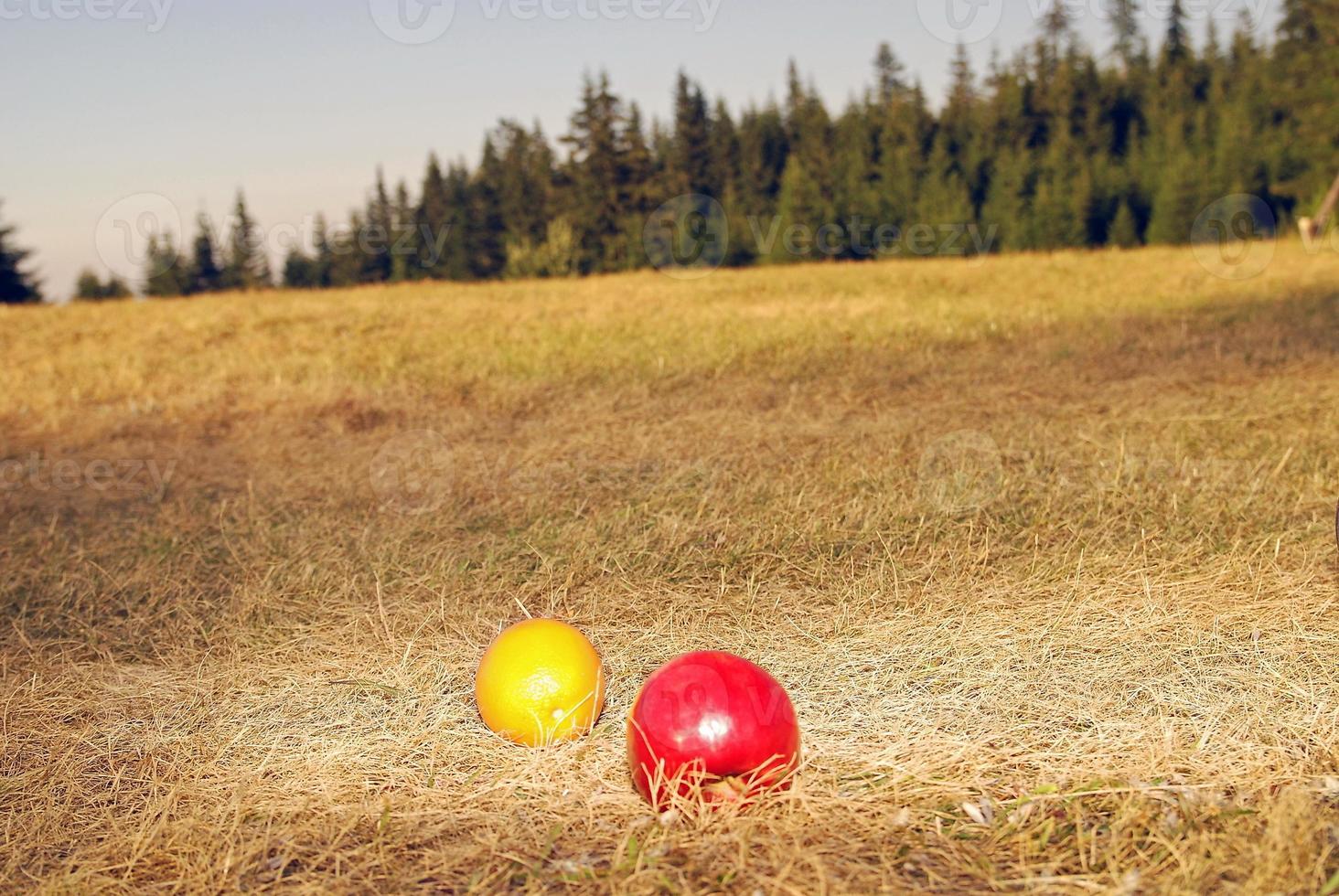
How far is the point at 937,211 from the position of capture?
41.6 metres

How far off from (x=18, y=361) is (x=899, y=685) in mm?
14247

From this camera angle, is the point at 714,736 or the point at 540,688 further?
the point at 540,688

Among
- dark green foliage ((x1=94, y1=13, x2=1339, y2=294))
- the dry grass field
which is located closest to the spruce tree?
dark green foliage ((x1=94, y1=13, x2=1339, y2=294))

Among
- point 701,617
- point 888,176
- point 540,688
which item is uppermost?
point 888,176

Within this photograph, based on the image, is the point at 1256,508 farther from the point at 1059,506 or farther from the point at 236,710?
the point at 236,710

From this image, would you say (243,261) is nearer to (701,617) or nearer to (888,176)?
(888,176)

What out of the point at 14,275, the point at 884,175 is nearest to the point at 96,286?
the point at 14,275

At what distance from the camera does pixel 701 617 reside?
485 cm

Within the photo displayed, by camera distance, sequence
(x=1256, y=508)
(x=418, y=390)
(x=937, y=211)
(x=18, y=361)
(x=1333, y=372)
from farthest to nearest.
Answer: (x=937, y=211) < (x=18, y=361) < (x=418, y=390) < (x=1333, y=372) < (x=1256, y=508)

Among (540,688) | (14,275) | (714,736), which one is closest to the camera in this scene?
(714,736)

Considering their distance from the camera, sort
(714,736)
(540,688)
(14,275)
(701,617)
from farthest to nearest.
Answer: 1. (14,275)
2. (701,617)
3. (540,688)
4. (714,736)

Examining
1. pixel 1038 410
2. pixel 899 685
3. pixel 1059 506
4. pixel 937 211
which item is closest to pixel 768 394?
pixel 1038 410

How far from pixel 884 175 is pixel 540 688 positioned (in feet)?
149

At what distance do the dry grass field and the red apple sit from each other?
0.36ft
